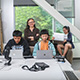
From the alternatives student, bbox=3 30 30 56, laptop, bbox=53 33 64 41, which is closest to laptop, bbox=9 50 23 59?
student, bbox=3 30 30 56

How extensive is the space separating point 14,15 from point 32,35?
1.82m

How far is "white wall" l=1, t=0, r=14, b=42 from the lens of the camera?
6234 mm

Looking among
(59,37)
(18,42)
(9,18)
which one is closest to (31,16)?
(9,18)

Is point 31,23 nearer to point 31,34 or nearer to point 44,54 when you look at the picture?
point 31,34

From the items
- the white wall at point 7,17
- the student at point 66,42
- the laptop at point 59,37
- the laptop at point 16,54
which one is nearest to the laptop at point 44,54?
the laptop at point 16,54

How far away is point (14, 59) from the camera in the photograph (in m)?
2.85

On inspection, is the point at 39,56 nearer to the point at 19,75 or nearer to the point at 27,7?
the point at 19,75

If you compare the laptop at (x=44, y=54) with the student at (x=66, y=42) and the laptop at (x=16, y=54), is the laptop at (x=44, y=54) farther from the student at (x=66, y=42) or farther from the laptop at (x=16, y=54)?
the student at (x=66, y=42)

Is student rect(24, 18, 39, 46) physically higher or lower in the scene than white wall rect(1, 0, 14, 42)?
lower

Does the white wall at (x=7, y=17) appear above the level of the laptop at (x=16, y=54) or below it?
above

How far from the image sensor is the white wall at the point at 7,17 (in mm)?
6234

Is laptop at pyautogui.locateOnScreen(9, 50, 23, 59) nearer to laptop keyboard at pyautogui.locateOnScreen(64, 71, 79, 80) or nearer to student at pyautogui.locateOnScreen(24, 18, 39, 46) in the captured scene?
laptop keyboard at pyautogui.locateOnScreen(64, 71, 79, 80)

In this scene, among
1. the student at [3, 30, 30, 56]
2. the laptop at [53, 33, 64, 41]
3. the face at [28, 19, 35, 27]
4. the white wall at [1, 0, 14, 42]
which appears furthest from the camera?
the white wall at [1, 0, 14, 42]

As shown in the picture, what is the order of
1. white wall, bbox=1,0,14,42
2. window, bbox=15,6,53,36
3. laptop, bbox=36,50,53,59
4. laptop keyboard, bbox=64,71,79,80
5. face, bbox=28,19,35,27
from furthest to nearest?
window, bbox=15,6,53,36 → white wall, bbox=1,0,14,42 → face, bbox=28,19,35,27 → laptop, bbox=36,50,53,59 → laptop keyboard, bbox=64,71,79,80
